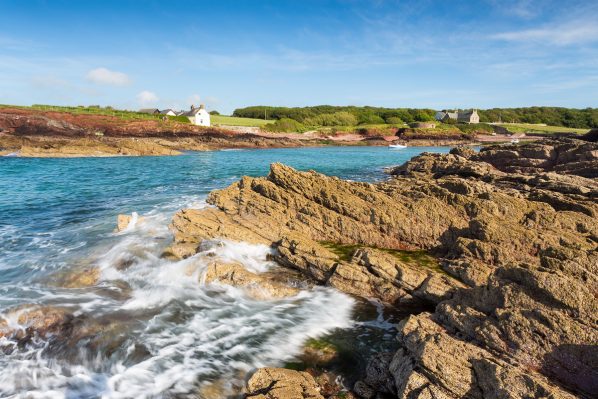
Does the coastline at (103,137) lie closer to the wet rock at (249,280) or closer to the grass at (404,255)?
the wet rock at (249,280)

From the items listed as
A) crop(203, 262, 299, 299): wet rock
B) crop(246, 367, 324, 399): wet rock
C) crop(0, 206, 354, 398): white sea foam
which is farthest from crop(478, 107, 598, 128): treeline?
crop(246, 367, 324, 399): wet rock

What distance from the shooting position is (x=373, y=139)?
102500 millimetres

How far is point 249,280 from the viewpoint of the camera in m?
10.9

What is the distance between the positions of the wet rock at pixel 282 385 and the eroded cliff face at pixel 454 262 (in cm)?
90

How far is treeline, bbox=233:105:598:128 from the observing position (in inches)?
5359

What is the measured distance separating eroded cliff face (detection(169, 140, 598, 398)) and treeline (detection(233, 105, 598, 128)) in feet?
387

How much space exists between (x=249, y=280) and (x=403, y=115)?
5749 inches

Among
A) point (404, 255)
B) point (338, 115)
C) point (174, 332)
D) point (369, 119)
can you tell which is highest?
point (338, 115)

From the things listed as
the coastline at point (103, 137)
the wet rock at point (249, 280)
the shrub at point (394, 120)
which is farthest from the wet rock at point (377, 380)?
the shrub at point (394, 120)

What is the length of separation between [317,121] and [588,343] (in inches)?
5071

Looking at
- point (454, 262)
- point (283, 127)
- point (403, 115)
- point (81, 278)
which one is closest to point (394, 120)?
point (403, 115)

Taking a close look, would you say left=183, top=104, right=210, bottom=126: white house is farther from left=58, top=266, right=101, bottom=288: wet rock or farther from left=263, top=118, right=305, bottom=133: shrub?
left=58, top=266, right=101, bottom=288: wet rock

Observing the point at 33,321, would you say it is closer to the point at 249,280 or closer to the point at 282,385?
the point at 249,280

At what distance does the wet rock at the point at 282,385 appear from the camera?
6.18 metres
